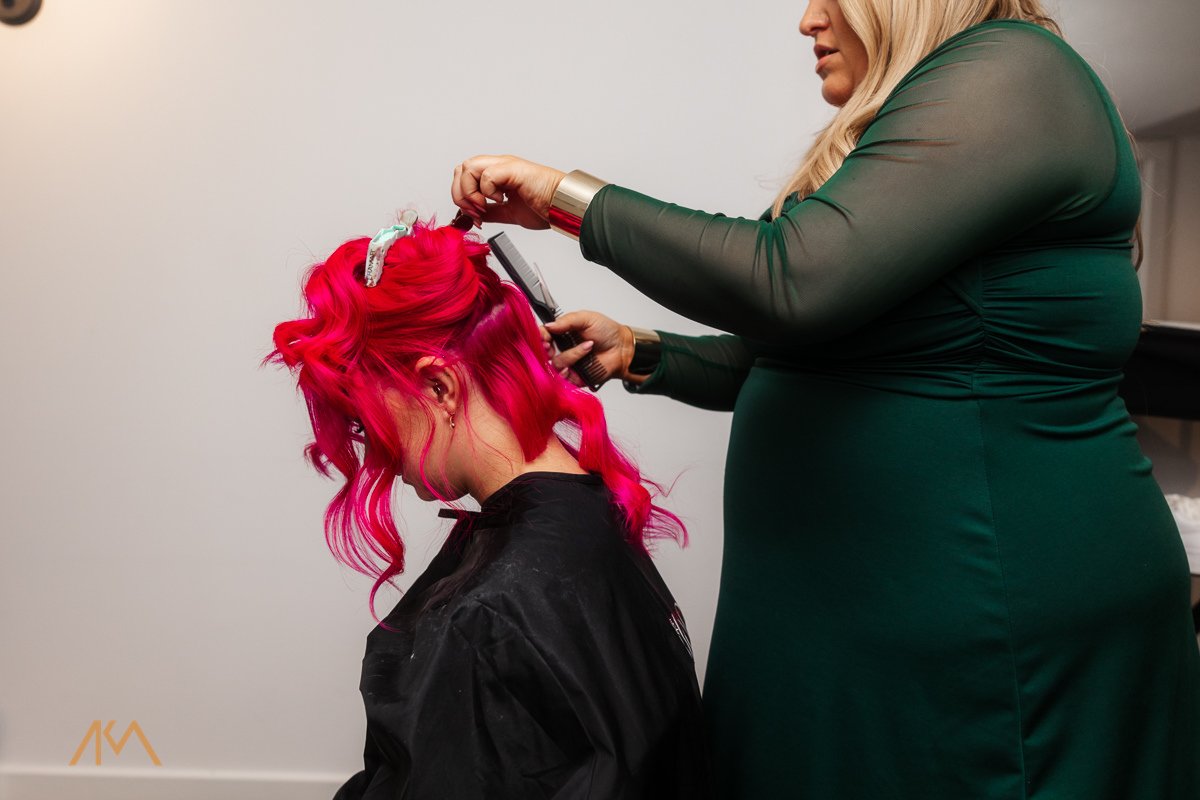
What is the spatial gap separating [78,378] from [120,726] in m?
0.86

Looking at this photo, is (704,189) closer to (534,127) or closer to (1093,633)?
(534,127)

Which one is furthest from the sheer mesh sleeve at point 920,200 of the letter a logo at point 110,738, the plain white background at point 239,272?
the letter a logo at point 110,738

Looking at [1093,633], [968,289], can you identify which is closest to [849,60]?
[968,289]

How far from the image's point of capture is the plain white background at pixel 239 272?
75.0 inches

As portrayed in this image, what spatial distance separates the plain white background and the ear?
0.91 m

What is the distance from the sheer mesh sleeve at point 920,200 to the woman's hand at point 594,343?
0.42m

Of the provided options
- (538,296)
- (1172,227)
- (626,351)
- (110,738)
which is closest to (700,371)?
(626,351)

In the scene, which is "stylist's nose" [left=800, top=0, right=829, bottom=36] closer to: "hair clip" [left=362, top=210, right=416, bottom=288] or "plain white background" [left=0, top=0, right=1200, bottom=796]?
"hair clip" [left=362, top=210, right=416, bottom=288]

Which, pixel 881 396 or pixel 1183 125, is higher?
pixel 1183 125

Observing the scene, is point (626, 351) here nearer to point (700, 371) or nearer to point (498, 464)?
point (700, 371)

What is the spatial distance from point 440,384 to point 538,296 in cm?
17

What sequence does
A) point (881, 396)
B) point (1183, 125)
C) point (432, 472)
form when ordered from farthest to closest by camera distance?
point (1183, 125), point (432, 472), point (881, 396)

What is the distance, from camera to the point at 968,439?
803 millimetres

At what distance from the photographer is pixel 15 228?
208 cm
